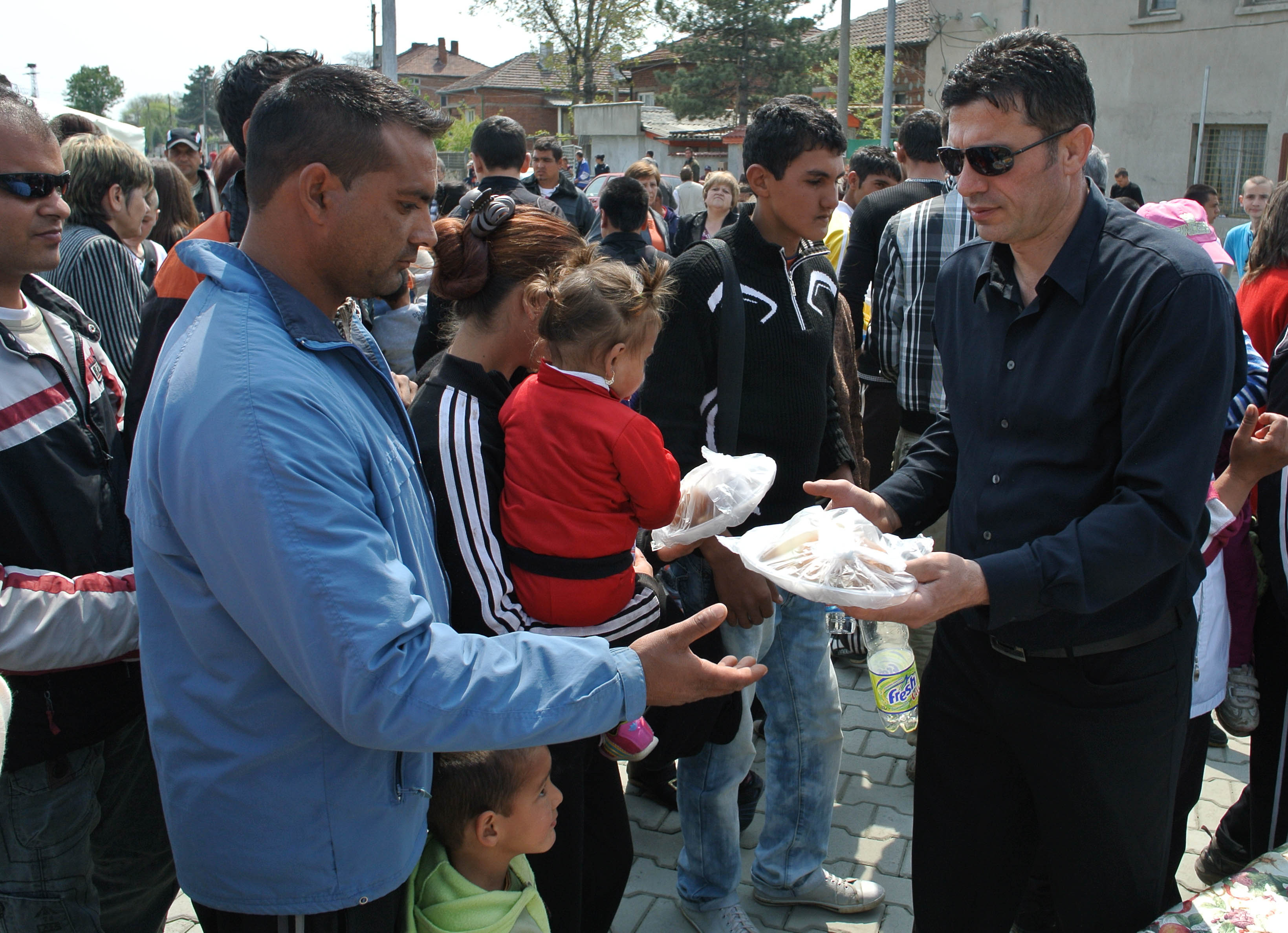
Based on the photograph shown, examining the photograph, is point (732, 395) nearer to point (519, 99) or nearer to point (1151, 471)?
point (1151, 471)

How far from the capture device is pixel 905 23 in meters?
40.4

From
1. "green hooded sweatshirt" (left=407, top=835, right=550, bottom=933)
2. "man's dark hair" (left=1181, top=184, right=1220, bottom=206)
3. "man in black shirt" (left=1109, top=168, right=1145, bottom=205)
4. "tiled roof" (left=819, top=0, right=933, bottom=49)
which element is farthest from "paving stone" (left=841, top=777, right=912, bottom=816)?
"tiled roof" (left=819, top=0, right=933, bottom=49)

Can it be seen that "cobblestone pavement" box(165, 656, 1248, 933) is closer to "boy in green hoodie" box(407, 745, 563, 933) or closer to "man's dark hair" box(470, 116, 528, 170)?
"boy in green hoodie" box(407, 745, 563, 933)

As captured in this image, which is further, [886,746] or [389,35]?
[389,35]

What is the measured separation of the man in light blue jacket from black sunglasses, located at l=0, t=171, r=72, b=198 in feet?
3.02

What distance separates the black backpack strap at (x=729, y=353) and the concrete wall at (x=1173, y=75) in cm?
1888

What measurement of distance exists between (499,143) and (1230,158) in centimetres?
2037

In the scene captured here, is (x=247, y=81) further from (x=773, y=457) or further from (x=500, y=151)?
(x=500, y=151)

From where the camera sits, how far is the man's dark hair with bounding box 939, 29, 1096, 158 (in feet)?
6.80

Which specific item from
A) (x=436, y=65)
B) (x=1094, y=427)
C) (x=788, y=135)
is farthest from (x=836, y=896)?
(x=436, y=65)

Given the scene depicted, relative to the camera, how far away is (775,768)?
3141 mm

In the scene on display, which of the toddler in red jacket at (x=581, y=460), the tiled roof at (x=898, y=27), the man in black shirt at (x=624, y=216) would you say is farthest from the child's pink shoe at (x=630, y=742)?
the tiled roof at (x=898, y=27)

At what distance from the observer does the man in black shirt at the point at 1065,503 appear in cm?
191

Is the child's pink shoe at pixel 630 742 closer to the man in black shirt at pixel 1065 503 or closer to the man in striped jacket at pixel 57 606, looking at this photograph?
the man in black shirt at pixel 1065 503
